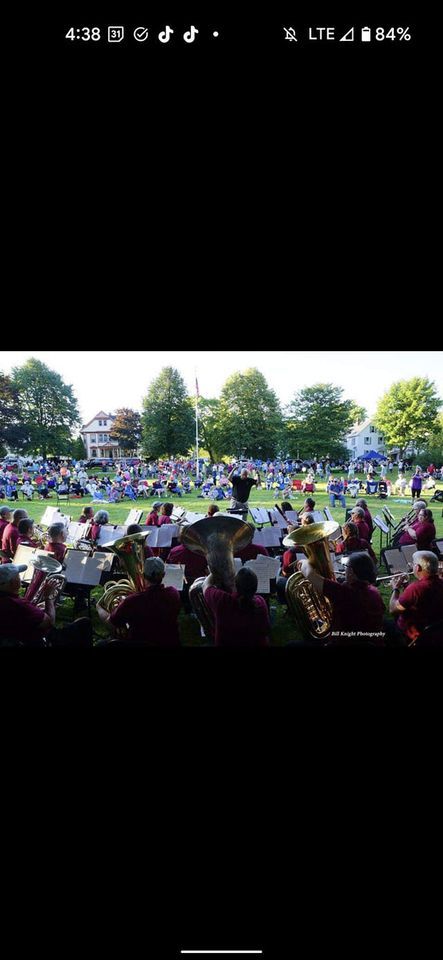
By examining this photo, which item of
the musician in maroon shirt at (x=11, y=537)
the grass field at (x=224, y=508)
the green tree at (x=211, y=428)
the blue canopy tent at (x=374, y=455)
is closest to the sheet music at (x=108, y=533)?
the grass field at (x=224, y=508)

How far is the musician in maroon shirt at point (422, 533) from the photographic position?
5.53m

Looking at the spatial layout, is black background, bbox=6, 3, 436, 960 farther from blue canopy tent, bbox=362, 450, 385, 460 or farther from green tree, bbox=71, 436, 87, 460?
blue canopy tent, bbox=362, 450, 385, 460

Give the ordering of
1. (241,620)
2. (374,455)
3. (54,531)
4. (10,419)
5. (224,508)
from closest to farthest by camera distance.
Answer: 1. (241,620)
2. (54,531)
3. (10,419)
4. (374,455)
5. (224,508)

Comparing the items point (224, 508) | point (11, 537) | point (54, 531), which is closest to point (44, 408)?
point (11, 537)

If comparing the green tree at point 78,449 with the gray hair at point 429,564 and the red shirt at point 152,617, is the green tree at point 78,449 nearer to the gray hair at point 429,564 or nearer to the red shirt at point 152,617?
the red shirt at point 152,617

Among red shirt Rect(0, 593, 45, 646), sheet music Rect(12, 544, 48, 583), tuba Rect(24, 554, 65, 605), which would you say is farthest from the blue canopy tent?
red shirt Rect(0, 593, 45, 646)

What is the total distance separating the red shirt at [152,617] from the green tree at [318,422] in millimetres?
5416

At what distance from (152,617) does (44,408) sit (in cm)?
491

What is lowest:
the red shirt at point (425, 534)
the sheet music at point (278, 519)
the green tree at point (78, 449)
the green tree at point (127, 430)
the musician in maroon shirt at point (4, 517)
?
the red shirt at point (425, 534)

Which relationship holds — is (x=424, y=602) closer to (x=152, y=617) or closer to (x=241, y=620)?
(x=241, y=620)

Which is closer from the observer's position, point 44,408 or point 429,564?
point 429,564

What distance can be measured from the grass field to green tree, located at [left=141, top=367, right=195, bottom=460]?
2.76 metres
